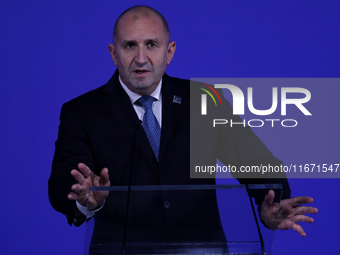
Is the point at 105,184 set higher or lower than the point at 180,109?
lower

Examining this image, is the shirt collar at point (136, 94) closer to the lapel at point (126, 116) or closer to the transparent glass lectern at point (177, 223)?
the lapel at point (126, 116)

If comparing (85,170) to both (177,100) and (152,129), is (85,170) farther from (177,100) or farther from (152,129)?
(177,100)

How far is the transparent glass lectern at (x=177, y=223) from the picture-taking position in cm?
114

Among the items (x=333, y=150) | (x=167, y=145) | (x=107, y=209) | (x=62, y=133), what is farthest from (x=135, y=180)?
(x=333, y=150)

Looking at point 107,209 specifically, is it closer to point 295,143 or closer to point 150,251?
point 150,251

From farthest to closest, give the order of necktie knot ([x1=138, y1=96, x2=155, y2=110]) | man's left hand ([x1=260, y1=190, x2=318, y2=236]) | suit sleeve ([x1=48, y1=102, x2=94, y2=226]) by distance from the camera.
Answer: necktie knot ([x1=138, y1=96, x2=155, y2=110]), suit sleeve ([x1=48, y1=102, x2=94, y2=226]), man's left hand ([x1=260, y1=190, x2=318, y2=236])

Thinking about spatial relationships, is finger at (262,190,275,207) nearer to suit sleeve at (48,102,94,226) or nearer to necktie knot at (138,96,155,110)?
suit sleeve at (48,102,94,226)

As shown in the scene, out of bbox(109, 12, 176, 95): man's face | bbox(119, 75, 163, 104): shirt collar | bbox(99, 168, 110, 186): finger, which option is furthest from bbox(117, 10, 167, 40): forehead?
bbox(99, 168, 110, 186): finger

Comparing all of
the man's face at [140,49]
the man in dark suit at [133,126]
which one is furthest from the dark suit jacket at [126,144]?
the man's face at [140,49]

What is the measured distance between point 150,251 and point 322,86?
2.00 meters

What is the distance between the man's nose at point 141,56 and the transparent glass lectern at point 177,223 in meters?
0.66

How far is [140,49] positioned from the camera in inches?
65.9

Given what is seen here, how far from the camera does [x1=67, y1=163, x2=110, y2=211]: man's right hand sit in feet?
3.73

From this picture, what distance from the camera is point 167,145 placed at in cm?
170
